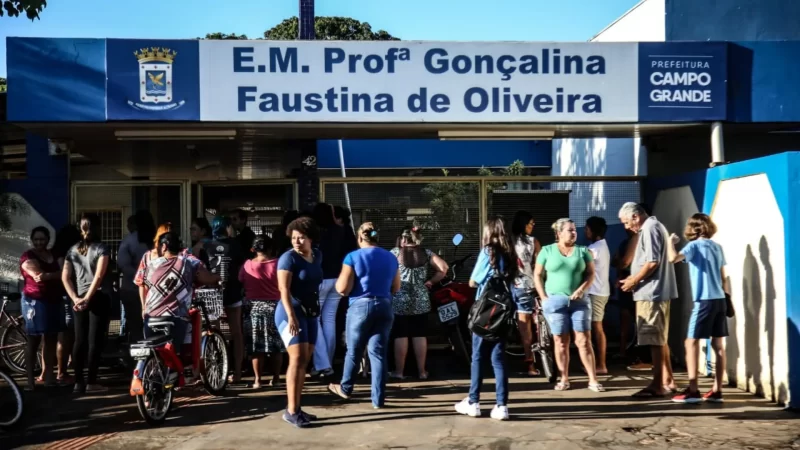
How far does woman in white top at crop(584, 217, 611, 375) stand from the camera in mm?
10289

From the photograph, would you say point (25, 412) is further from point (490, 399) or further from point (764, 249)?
point (764, 249)

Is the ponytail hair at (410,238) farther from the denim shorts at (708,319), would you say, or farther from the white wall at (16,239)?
the white wall at (16,239)

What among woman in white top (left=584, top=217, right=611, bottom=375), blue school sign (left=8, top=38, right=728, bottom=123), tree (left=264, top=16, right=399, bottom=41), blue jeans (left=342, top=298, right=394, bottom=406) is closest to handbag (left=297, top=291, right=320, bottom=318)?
blue jeans (left=342, top=298, right=394, bottom=406)

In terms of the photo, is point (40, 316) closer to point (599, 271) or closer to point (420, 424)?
point (420, 424)

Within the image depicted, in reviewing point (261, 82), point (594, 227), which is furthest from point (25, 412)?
point (594, 227)

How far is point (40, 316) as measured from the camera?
9.77 meters

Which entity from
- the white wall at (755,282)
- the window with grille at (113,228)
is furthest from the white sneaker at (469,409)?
the window with grille at (113,228)

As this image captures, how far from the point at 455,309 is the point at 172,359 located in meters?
3.43

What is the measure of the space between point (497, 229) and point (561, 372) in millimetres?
2193

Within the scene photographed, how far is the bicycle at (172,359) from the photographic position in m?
7.91

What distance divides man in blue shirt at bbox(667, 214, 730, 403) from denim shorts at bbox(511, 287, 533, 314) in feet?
6.46

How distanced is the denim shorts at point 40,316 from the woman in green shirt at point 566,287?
16.8 ft

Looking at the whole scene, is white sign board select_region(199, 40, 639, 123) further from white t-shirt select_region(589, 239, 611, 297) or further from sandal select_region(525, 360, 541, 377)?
sandal select_region(525, 360, 541, 377)

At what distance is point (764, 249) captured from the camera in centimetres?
881
